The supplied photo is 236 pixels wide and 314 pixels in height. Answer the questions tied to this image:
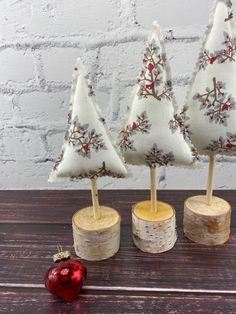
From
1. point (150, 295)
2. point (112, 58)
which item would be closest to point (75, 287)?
point (150, 295)

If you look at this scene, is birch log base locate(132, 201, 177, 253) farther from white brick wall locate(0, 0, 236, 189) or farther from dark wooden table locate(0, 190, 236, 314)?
white brick wall locate(0, 0, 236, 189)

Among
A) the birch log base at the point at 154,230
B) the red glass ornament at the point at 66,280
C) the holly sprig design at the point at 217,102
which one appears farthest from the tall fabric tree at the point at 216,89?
the red glass ornament at the point at 66,280

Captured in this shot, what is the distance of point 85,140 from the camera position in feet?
1.60

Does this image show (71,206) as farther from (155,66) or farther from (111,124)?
(155,66)

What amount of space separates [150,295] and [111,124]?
412 millimetres

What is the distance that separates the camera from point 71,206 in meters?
0.69

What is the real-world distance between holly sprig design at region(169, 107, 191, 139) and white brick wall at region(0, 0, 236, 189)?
27 centimetres

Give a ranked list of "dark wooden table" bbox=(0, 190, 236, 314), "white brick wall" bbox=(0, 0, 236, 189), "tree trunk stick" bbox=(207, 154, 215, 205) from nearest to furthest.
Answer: "dark wooden table" bbox=(0, 190, 236, 314)
"tree trunk stick" bbox=(207, 154, 215, 205)
"white brick wall" bbox=(0, 0, 236, 189)

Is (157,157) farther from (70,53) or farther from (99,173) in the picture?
(70,53)

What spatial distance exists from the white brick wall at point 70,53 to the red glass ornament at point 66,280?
1.29ft

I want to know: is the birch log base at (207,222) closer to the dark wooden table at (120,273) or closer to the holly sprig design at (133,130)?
the dark wooden table at (120,273)

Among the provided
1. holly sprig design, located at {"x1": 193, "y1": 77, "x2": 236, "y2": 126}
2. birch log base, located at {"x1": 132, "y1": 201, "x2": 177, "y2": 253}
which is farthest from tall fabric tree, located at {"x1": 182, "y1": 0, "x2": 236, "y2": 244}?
birch log base, located at {"x1": 132, "y1": 201, "x2": 177, "y2": 253}

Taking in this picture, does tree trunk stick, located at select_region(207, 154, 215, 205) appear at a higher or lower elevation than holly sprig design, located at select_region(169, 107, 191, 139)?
lower

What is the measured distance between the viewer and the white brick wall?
0.74m
